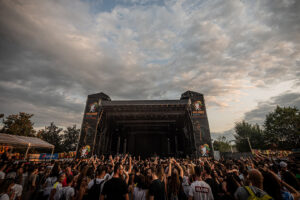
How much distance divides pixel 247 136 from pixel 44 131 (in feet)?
216

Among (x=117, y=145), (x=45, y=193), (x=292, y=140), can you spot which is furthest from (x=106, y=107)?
(x=292, y=140)

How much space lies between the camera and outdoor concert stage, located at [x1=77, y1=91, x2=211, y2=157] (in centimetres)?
1596

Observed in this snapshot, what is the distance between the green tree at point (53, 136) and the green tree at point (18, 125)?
967 centimetres

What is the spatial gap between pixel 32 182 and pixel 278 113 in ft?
143

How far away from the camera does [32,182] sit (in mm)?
5160

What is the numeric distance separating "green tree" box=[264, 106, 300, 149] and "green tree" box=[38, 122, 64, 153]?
56.6 m

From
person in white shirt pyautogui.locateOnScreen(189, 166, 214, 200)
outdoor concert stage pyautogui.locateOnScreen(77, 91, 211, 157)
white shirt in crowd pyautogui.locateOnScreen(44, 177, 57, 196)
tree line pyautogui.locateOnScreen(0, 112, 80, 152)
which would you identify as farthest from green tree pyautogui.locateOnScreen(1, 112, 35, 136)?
person in white shirt pyautogui.locateOnScreen(189, 166, 214, 200)

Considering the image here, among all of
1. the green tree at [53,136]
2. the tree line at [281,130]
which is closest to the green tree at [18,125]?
the green tree at [53,136]

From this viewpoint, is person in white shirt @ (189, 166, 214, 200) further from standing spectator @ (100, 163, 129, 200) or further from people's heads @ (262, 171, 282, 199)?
standing spectator @ (100, 163, 129, 200)

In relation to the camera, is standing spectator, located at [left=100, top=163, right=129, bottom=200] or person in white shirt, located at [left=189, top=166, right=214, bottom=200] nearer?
standing spectator, located at [left=100, top=163, right=129, bottom=200]

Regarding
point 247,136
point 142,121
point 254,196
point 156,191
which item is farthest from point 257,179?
point 247,136

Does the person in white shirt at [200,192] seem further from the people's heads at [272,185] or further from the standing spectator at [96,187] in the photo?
the standing spectator at [96,187]

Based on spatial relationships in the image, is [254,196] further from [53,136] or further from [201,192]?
[53,136]

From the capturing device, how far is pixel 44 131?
127 ft
